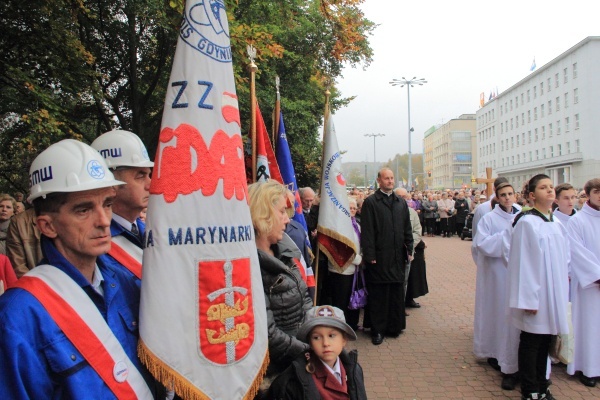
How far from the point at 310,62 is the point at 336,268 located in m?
11.8

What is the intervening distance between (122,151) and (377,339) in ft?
15.9

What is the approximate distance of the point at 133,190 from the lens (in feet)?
8.13

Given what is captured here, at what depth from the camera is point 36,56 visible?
8.20m

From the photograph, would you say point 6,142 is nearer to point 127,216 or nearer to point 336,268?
point 336,268

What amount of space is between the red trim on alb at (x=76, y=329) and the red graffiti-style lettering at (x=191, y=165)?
0.55 meters

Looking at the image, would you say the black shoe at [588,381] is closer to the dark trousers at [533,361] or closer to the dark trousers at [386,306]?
the dark trousers at [533,361]

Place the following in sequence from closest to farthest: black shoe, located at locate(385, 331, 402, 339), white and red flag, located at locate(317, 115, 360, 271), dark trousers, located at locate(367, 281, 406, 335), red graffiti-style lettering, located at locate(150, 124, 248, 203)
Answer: red graffiti-style lettering, located at locate(150, 124, 248, 203) < white and red flag, located at locate(317, 115, 360, 271) < dark trousers, located at locate(367, 281, 406, 335) < black shoe, located at locate(385, 331, 402, 339)

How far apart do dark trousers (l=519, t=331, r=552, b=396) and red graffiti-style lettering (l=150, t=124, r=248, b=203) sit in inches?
136

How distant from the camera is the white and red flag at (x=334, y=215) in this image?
6.02m

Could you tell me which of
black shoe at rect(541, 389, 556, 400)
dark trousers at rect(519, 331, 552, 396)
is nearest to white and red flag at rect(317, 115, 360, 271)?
dark trousers at rect(519, 331, 552, 396)

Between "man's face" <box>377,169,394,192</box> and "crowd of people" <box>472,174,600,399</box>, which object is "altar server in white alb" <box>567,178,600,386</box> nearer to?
"crowd of people" <box>472,174,600,399</box>

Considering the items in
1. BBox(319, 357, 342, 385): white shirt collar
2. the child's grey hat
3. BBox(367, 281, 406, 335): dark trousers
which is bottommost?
BBox(367, 281, 406, 335): dark trousers

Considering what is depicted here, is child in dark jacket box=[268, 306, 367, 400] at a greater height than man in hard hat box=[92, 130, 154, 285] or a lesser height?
lesser

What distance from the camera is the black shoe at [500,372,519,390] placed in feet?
15.6
